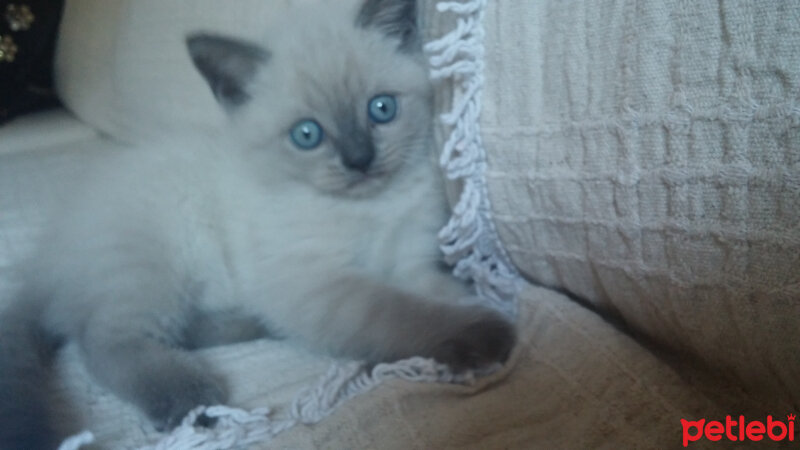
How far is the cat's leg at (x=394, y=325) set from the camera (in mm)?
813

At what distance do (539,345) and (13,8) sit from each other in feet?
3.98

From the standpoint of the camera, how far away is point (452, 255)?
3.20ft

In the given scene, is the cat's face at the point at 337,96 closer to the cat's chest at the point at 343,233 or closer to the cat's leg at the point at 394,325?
the cat's chest at the point at 343,233

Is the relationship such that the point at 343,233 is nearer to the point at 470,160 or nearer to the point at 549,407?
the point at 470,160

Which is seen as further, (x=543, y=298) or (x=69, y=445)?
(x=543, y=298)

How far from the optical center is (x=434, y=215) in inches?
41.4

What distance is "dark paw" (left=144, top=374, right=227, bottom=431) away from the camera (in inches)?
31.8

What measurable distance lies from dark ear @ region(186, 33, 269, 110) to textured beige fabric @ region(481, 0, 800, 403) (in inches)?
16.2

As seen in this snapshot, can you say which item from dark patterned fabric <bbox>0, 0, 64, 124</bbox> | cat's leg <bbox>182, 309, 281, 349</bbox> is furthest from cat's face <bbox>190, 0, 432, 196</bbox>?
dark patterned fabric <bbox>0, 0, 64, 124</bbox>

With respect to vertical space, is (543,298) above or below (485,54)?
below

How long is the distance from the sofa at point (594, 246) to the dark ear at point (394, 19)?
6 centimetres

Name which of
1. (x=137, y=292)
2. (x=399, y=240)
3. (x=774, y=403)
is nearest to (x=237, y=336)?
(x=137, y=292)

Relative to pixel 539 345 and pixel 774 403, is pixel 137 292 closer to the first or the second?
pixel 539 345

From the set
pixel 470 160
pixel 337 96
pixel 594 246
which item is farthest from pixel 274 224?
pixel 594 246
